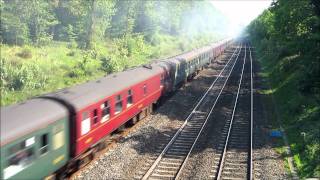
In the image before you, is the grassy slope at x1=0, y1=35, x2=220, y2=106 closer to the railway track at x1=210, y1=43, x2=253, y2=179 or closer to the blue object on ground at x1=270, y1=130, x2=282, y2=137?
the railway track at x1=210, y1=43, x2=253, y2=179

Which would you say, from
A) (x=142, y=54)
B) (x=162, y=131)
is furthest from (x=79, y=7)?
(x=162, y=131)

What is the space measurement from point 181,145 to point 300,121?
8.05 meters

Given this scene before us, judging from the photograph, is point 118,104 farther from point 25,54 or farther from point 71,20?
point 71,20

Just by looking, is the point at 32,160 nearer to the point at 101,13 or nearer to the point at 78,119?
the point at 78,119

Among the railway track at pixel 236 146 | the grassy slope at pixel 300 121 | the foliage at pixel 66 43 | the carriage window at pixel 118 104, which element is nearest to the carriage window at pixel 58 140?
the carriage window at pixel 118 104

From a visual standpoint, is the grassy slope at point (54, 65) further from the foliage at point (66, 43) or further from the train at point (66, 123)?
the train at point (66, 123)

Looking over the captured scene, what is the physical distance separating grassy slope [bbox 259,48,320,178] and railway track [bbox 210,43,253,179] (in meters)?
2.15

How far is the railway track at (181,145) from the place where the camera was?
54.0 feet

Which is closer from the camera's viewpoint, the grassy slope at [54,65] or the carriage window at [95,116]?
the carriage window at [95,116]

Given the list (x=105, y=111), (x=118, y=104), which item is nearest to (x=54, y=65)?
(x=118, y=104)

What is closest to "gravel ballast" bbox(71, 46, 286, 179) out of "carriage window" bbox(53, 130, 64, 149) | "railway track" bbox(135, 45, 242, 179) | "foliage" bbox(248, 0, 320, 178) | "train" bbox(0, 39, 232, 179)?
"railway track" bbox(135, 45, 242, 179)

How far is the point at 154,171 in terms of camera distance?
54.2 feet

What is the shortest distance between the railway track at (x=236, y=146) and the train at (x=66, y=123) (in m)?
5.10

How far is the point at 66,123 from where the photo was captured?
1420cm
